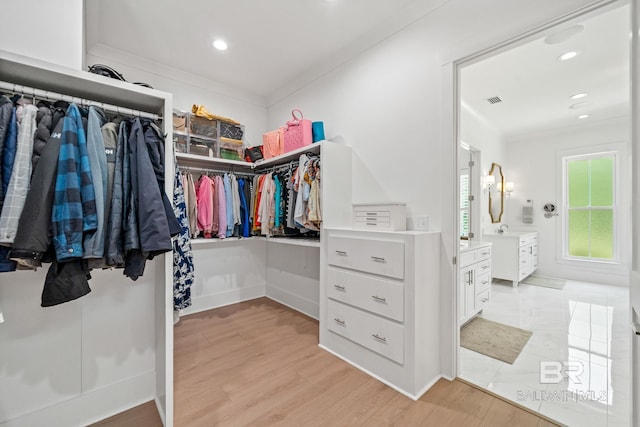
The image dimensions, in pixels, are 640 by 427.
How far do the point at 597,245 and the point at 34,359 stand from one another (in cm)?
716

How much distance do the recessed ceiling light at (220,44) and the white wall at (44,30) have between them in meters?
1.33

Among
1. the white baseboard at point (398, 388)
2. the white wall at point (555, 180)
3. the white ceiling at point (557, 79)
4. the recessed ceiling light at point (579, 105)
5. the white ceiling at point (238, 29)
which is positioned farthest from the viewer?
the white wall at point (555, 180)

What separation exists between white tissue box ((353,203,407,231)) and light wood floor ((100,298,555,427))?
1103 millimetres

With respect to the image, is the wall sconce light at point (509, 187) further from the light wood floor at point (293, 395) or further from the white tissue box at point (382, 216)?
the light wood floor at point (293, 395)

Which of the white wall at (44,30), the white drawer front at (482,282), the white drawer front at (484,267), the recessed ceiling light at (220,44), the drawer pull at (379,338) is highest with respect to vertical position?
the recessed ceiling light at (220,44)

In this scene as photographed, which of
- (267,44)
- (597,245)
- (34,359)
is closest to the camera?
(34,359)

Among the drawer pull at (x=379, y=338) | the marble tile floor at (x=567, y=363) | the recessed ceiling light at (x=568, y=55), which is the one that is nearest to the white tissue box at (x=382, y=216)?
the drawer pull at (x=379, y=338)

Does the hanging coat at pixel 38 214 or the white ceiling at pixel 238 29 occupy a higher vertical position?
the white ceiling at pixel 238 29

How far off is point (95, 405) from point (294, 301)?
79.3 inches

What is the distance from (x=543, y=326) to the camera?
2793mm

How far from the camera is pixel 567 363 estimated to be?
2.10 meters

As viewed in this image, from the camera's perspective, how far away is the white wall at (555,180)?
4.45 meters


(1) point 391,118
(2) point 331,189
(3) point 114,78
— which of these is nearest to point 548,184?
(1) point 391,118

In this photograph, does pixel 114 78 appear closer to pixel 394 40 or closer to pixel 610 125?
pixel 394 40
